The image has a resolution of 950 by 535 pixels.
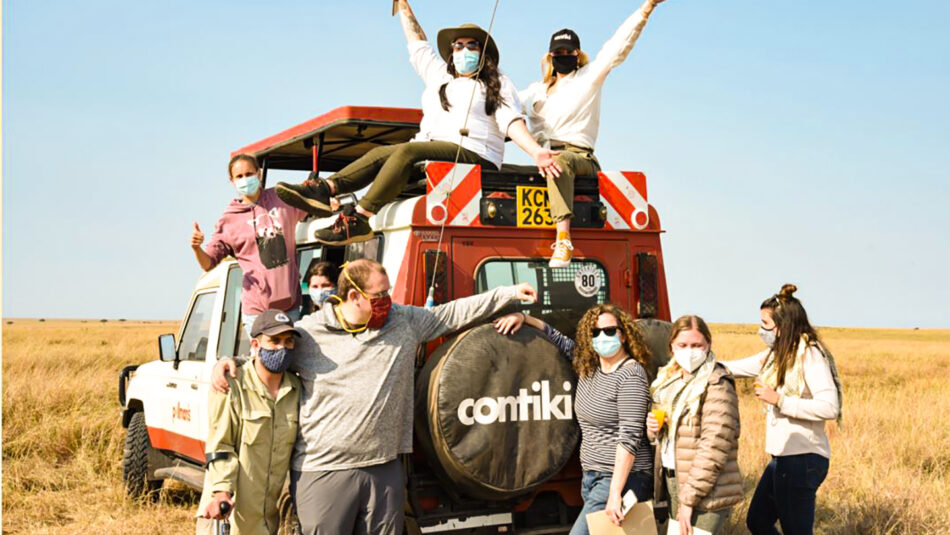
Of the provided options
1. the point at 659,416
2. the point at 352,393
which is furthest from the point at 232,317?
the point at 659,416

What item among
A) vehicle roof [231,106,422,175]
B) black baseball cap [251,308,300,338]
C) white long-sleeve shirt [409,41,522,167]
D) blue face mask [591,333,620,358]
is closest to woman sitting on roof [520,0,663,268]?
white long-sleeve shirt [409,41,522,167]

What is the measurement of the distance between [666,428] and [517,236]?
1.40 meters

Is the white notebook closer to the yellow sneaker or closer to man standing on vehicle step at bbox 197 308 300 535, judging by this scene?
the yellow sneaker

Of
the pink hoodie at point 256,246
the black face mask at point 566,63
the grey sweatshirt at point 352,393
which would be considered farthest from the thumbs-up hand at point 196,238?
the black face mask at point 566,63

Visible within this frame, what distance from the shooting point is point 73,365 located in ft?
63.6

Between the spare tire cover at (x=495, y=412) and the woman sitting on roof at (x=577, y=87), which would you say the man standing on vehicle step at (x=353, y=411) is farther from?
the woman sitting on roof at (x=577, y=87)

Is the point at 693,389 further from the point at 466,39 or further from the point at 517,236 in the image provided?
the point at 466,39

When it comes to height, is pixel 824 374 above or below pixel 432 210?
below

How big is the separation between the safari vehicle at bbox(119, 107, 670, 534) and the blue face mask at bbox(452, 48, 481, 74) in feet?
2.15

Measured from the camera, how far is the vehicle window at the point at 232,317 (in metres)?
6.48

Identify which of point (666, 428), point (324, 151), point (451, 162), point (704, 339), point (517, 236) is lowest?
point (666, 428)

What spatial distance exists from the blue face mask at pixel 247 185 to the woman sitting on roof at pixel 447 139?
462mm

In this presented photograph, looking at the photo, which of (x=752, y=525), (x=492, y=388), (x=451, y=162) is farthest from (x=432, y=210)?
(x=752, y=525)

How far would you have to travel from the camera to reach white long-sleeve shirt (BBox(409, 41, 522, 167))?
18.4 ft
